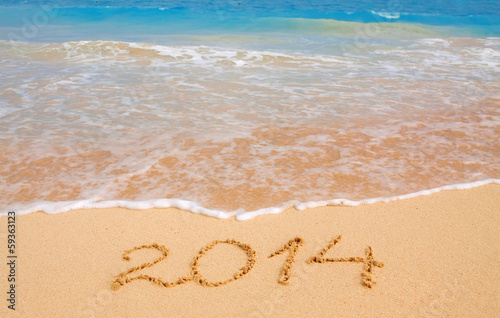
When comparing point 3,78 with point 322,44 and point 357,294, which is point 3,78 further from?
point 322,44

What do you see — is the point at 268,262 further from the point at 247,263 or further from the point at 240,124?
the point at 240,124

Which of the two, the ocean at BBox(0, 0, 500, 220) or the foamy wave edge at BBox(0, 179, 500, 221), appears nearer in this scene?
the foamy wave edge at BBox(0, 179, 500, 221)

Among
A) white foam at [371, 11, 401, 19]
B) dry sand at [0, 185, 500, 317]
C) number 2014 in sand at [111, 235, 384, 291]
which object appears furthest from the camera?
white foam at [371, 11, 401, 19]

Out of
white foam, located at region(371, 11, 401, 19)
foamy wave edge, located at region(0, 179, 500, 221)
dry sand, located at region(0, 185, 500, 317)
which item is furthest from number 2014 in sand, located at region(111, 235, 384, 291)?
white foam, located at region(371, 11, 401, 19)

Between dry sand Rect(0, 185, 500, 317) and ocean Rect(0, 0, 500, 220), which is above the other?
ocean Rect(0, 0, 500, 220)

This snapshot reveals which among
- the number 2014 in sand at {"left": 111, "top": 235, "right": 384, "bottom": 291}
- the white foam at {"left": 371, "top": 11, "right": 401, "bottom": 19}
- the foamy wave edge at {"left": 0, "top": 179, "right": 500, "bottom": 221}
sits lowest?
the number 2014 in sand at {"left": 111, "top": 235, "right": 384, "bottom": 291}

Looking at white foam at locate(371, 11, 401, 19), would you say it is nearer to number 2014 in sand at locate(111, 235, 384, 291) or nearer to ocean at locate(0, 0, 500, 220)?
ocean at locate(0, 0, 500, 220)

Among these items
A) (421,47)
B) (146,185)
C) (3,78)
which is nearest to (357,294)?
(146,185)
